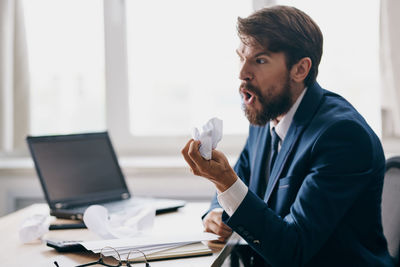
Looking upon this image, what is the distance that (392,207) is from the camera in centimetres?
147

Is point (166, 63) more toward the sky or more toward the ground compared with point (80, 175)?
more toward the sky

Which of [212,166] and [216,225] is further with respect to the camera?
[216,225]

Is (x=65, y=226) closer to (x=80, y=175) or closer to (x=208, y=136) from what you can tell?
(x=80, y=175)

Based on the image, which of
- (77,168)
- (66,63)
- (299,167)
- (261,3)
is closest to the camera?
(299,167)

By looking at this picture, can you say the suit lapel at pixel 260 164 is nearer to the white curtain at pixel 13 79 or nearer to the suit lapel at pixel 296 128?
the suit lapel at pixel 296 128

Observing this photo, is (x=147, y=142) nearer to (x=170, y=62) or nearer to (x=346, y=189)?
(x=170, y=62)

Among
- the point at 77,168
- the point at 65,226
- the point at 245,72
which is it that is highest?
the point at 245,72

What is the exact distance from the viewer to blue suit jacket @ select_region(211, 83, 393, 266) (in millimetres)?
1253

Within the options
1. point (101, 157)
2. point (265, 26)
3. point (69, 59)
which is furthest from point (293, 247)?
point (69, 59)

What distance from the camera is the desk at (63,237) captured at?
1.24 m

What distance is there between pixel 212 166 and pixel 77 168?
0.74m

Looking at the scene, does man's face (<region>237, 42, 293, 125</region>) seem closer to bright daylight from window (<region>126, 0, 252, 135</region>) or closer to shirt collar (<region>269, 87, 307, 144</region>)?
shirt collar (<region>269, 87, 307, 144</region>)

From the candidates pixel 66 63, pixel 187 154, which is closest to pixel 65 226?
pixel 187 154

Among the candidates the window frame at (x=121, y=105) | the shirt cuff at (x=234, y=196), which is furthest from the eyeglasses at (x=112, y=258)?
the window frame at (x=121, y=105)
